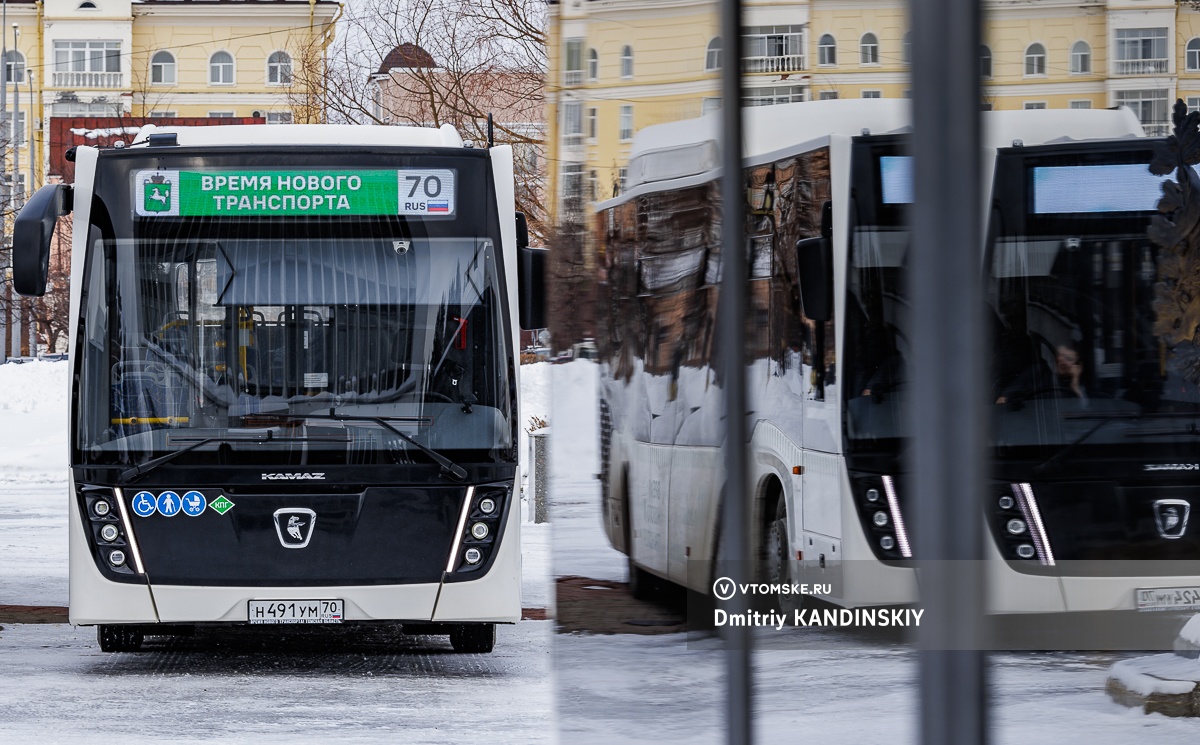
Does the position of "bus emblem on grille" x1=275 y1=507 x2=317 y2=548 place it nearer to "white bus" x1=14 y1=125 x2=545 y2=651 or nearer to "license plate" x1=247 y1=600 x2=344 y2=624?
"white bus" x1=14 y1=125 x2=545 y2=651

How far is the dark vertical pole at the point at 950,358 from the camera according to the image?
1173 mm

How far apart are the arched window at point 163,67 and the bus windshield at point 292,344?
58.8m

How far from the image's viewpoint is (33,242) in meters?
8.22

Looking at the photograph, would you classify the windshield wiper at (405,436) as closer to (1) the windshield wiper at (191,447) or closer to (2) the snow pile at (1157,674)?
(1) the windshield wiper at (191,447)

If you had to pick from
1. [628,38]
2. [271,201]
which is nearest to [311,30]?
[271,201]

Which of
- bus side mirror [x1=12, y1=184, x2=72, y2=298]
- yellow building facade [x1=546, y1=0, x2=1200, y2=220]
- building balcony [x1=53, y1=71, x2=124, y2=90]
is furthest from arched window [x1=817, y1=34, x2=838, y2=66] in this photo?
building balcony [x1=53, y1=71, x2=124, y2=90]

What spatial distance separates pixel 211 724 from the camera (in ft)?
23.7

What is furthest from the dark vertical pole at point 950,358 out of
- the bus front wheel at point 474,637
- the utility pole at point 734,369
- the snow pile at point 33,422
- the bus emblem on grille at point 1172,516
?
the snow pile at point 33,422

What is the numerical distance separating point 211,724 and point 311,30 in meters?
17.8

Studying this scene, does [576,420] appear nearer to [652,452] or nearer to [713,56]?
[652,452]

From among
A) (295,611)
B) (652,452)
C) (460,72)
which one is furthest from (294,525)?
(460,72)

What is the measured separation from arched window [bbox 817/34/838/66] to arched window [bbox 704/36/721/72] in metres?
0.20

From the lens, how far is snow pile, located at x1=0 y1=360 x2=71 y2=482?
2411cm

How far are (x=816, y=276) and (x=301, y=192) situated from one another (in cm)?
751
